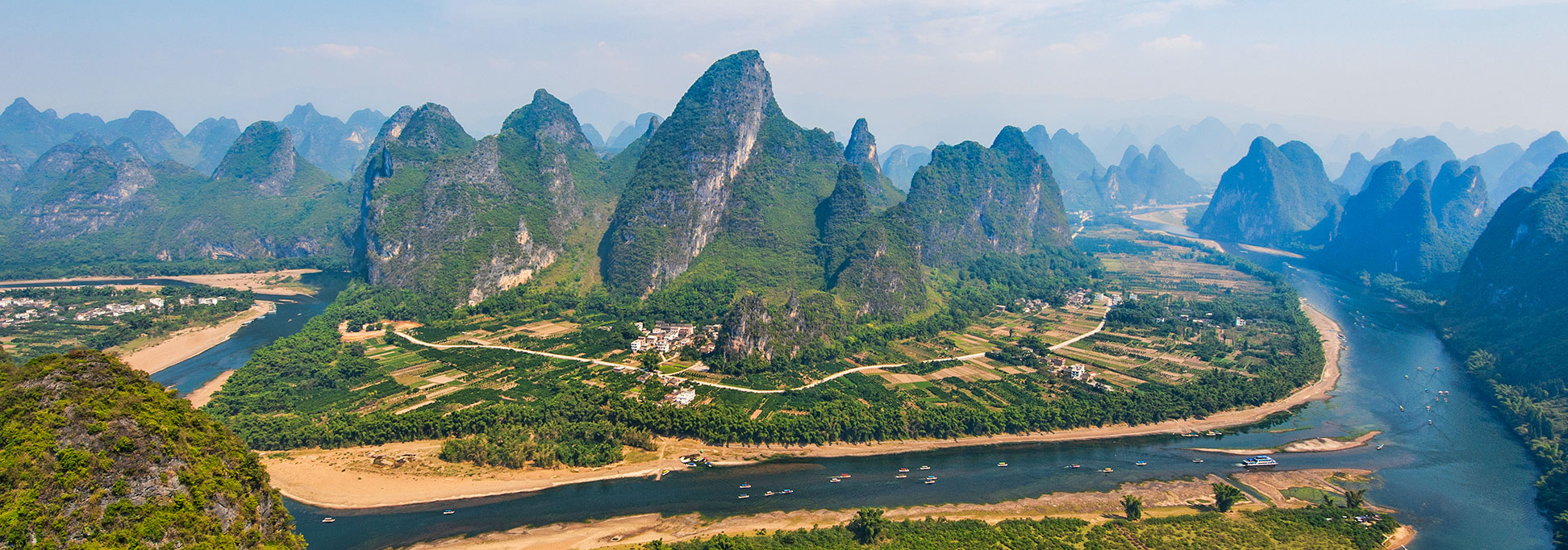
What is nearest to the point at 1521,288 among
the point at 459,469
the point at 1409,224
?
the point at 1409,224

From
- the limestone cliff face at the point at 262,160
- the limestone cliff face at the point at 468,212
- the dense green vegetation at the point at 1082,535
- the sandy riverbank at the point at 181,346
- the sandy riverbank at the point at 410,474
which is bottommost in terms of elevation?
the dense green vegetation at the point at 1082,535

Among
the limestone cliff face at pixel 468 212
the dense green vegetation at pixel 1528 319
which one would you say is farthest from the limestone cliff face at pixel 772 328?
the dense green vegetation at pixel 1528 319

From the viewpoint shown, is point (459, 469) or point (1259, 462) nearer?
point (459, 469)

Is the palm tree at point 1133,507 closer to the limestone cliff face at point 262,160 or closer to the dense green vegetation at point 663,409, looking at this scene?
the dense green vegetation at point 663,409

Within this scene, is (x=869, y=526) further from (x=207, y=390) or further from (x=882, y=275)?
(x=207, y=390)

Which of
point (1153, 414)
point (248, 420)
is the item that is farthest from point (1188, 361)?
point (248, 420)

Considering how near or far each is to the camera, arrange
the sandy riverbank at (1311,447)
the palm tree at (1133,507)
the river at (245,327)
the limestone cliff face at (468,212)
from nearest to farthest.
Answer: the palm tree at (1133,507)
the sandy riverbank at (1311,447)
the river at (245,327)
the limestone cliff face at (468,212)

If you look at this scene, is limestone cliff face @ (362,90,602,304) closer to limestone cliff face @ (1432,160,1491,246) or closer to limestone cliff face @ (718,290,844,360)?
limestone cliff face @ (718,290,844,360)
